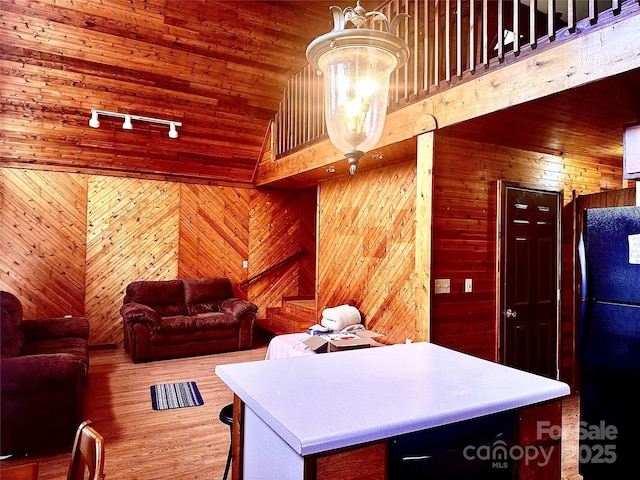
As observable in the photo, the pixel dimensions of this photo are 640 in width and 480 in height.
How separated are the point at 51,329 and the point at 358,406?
4.83m

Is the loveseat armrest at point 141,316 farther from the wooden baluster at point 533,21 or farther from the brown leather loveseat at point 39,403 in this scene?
the wooden baluster at point 533,21

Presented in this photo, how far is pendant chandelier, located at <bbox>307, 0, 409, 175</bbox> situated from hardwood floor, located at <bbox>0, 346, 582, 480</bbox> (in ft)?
8.03

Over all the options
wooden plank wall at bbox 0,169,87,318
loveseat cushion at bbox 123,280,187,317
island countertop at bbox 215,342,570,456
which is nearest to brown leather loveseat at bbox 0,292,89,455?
island countertop at bbox 215,342,570,456

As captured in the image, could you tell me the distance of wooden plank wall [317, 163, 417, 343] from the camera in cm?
446

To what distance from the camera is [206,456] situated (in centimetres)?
311

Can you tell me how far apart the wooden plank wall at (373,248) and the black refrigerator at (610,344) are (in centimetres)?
156

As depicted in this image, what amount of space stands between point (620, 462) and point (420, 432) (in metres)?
1.73

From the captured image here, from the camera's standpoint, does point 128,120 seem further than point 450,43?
Yes

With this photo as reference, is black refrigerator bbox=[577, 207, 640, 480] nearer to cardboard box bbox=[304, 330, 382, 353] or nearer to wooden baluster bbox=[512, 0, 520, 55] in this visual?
wooden baluster bbox=[512, 0, 520, 55]

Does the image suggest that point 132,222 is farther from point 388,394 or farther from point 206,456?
point 388,394

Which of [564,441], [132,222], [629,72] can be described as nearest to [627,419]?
[564,441]

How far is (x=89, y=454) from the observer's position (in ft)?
4.28

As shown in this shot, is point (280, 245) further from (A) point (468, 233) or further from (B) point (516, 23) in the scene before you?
(B) point (516, 23)

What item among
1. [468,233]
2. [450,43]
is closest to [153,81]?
[450,43]
